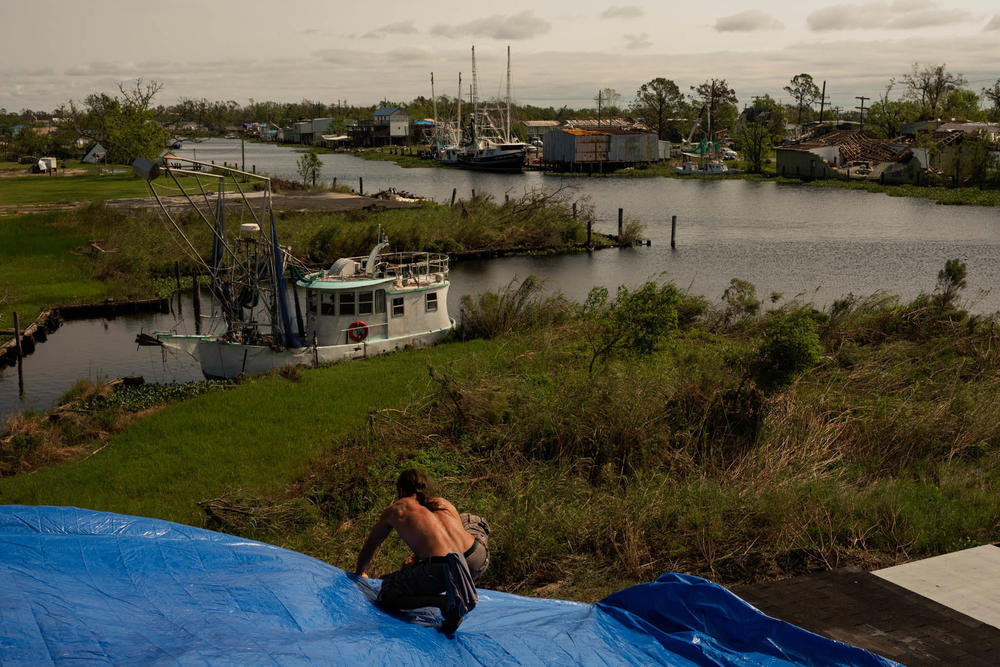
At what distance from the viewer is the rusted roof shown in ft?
311

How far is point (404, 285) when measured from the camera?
26031 mm

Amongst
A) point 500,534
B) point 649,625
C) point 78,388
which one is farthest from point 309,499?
point 78,388

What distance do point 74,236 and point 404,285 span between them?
1031 inches

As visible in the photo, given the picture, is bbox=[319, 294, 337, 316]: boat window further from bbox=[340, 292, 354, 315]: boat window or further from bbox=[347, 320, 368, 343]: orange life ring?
bbox=[347, 320, 368, 343]: orange life ring

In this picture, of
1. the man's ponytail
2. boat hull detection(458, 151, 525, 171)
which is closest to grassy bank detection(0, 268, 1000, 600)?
the man's ponytail

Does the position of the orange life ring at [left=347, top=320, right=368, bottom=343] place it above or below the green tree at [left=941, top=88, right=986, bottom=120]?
below

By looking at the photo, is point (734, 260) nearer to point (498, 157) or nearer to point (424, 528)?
point (424, 528)

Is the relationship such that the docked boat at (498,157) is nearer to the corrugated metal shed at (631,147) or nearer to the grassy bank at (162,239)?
the corrugated metal shed at (631,147)

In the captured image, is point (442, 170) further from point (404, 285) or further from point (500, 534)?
point (500, 534)

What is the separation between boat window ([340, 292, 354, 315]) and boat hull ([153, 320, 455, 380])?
1.00m

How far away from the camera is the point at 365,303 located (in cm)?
2470

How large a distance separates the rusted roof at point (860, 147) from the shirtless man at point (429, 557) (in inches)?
3859

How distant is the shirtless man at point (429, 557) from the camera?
21.5 ft

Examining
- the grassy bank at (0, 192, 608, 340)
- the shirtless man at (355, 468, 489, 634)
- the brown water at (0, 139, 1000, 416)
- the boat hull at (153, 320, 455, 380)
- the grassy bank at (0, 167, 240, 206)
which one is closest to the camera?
the shirtless man at (355, 468, 489, 634)
